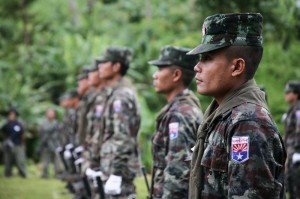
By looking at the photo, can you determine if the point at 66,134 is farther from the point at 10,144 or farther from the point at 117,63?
the point at 117,63

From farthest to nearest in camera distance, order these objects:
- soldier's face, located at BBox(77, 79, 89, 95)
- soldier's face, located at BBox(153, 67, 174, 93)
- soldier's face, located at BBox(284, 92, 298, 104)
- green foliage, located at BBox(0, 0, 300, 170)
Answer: green foliage, located at BBox(0, 0, 300, 170) → soldier's face, located at BBox(77, 79, 89, 95) → soldier's face, located at BBox(284, 92, 298, 104) → soldier's face, located at BBox(153, 67, 174, 93)

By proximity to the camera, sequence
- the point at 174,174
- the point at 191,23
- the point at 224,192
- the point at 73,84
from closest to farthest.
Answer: the point at 224,192 → the point at 174,174 → the point at 191,23 → the point at 73,84

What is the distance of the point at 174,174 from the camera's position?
442cm

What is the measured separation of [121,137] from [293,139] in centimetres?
433

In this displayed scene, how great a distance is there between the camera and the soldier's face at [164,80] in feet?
16.9

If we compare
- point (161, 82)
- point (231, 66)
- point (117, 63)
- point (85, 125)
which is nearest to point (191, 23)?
point (85, 125)

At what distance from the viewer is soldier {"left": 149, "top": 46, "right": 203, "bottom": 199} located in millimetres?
4426

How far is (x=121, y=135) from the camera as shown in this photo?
6371 millimetres

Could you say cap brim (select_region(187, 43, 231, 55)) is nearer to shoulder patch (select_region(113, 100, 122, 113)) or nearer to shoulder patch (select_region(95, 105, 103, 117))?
shoulder patch (select_region(113, 100, 122, 113))

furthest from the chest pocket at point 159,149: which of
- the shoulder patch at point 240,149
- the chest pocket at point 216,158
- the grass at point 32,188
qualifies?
the grass at point 32,188

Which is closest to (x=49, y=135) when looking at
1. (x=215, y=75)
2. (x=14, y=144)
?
(x=14, y=144)

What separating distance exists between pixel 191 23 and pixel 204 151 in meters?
17.3

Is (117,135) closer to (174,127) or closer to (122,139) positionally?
(122,139)

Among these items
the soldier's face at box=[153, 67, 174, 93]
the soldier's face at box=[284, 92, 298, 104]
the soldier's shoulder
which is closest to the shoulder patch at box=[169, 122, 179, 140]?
the soldier's face at box=[153, 67, 174, 93]
